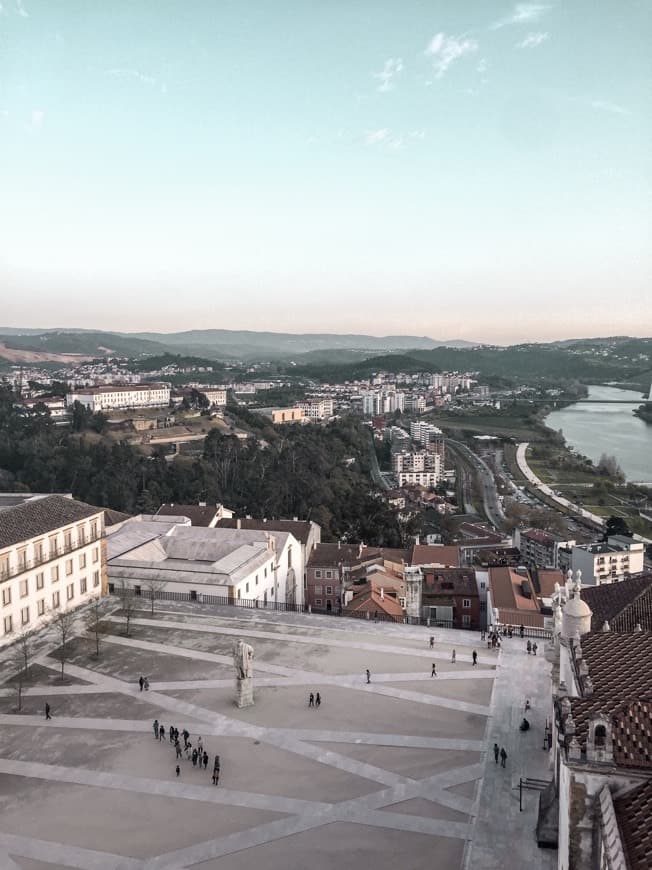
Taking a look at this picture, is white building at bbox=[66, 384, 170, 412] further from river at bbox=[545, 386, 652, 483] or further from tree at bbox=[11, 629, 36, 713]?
tree at bbox=[11, 629, 36, 713]

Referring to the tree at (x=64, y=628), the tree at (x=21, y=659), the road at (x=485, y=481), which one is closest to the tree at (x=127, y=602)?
the tree at (x=64, y=628)

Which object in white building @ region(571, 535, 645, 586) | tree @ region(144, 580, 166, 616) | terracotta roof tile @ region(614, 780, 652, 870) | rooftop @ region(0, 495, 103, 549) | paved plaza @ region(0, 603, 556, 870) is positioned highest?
terracotta roof tile @ region(614, 780, 652, 870)

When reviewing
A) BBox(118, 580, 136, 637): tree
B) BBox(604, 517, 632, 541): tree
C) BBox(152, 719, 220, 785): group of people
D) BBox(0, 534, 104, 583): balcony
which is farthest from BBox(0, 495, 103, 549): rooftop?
BBox(604, 517, 632, 541): tree

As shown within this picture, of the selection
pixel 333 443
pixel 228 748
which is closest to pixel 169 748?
pixel 228 748

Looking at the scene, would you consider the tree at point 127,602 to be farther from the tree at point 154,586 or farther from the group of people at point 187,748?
the group of people at point 187,748

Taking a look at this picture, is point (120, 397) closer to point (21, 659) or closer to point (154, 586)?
point (154, 586)

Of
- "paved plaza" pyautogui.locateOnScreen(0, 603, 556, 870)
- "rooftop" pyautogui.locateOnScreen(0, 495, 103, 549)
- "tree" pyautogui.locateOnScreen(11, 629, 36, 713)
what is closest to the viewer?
"paved plaza" pyautogui.locateOnScreen(0, 603, 556, 870)

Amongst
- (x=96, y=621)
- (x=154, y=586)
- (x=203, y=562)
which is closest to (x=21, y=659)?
(x=96, y=621)
